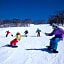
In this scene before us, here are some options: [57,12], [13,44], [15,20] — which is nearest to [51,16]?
[57,12]

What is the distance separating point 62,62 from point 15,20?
81983 mm

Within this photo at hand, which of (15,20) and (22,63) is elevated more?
(15,20)

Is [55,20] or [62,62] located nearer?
[62,62]

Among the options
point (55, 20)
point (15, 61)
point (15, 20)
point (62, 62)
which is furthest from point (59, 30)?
point (15, 20)

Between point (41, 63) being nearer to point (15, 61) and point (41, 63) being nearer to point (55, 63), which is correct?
point (55, 63)

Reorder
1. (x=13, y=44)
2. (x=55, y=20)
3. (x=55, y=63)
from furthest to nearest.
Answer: (x=55, y=20)
(x=13, y=44)
(x=55, y=63)

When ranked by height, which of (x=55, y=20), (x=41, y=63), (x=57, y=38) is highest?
(x=55, y=20)

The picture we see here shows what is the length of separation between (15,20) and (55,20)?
27498mm

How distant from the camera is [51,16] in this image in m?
69.0

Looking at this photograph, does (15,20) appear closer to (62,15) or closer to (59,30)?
(62,15)

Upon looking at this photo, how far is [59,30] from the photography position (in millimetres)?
7074

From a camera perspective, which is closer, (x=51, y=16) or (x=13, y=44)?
(x=13, y=44)

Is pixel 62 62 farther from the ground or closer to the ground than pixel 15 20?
closer to the ground

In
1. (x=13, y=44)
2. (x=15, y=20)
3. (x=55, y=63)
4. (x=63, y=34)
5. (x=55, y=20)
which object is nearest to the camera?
(x=55, y=63)
